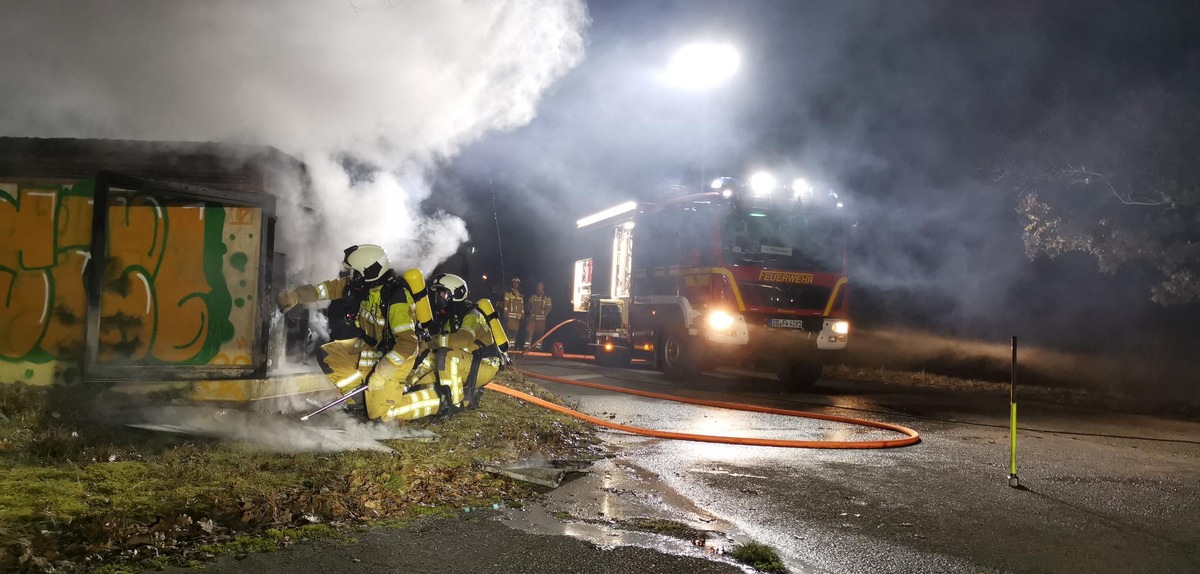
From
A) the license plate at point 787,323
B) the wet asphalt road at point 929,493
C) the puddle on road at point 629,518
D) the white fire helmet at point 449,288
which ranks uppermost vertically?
the white fire helmet at point 449,288

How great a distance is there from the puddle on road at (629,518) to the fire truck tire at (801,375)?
8.50m

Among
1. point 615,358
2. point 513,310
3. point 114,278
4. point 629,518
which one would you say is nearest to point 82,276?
point 114,278

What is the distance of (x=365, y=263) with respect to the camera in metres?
6.76

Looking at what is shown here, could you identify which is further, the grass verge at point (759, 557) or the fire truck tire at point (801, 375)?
the fire truck tire at point (801, 375)

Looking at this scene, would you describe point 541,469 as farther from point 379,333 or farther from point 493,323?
point 493,323

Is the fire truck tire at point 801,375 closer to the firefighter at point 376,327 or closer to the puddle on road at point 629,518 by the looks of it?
the firefighter at point 376,327

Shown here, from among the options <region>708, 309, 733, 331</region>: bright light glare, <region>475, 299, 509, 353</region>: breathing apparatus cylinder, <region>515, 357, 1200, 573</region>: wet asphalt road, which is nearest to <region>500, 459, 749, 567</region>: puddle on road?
<region>515, 357, 1200, 573</region>: wet asphalt road

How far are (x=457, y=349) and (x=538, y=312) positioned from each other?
1255cm

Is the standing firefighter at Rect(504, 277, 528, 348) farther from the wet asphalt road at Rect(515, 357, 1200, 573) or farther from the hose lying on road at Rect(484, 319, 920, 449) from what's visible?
the wet asphalt road at Rect(515, 357, 1200, 573)

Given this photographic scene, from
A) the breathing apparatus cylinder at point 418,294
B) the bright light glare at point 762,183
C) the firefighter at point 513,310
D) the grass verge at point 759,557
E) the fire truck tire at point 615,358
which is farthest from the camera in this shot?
the firefighter at point 513,310

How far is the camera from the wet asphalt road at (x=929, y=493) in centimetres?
426

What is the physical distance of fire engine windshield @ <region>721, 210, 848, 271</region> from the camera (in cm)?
1309

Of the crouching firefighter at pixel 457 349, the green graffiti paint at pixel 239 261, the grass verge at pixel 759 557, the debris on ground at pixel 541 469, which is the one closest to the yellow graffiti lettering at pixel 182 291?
the green graffiti paint at pixel 239 261

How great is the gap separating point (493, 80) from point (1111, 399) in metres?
12.4
